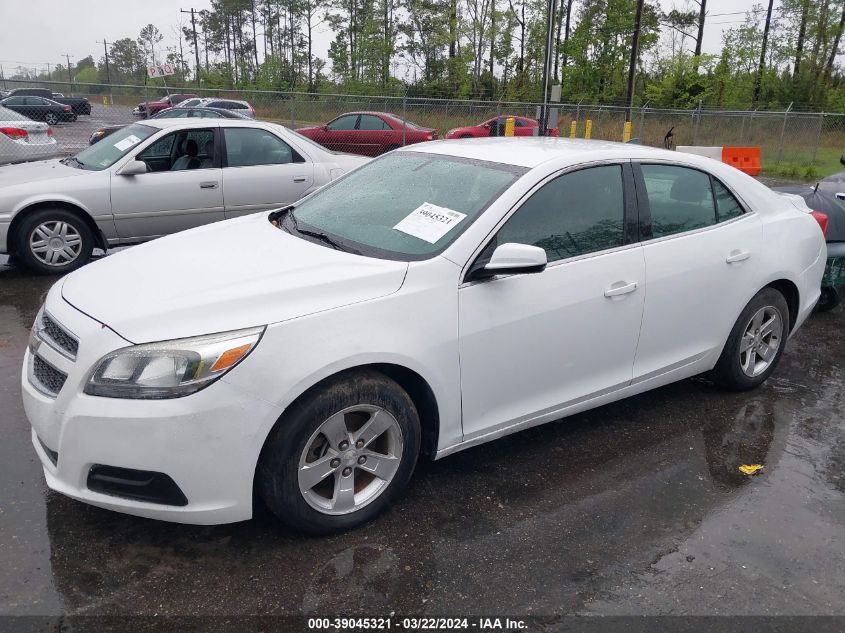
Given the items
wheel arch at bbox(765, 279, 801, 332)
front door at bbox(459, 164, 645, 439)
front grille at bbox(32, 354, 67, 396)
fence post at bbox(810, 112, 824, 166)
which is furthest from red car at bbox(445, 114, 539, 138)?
front grille at bbox(32, 354, 67, 396)

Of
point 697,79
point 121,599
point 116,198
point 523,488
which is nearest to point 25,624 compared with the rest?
point 121,599

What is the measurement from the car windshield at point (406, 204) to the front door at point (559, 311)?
0.71ft

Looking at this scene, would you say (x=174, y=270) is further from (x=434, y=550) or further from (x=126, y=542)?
(x=434, y=550)

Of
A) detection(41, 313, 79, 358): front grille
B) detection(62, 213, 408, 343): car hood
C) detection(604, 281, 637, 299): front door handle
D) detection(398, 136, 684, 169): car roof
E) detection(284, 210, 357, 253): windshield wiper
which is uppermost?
detection(398, 136, 684, 169): car roof

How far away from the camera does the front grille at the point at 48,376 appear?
2789mm

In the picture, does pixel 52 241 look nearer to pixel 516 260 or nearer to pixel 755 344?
pixel 516 260

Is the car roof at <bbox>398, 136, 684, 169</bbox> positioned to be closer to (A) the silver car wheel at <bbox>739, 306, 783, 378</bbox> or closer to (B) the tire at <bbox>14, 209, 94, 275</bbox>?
(A) the silver car wheel at <bbox>739, 306, 783, 378</bbox>

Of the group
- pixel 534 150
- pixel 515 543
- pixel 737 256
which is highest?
pixel 534 150

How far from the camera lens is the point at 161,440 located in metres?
2.58

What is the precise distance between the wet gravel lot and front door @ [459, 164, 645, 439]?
0.41 metres

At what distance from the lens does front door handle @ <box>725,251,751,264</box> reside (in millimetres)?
4176

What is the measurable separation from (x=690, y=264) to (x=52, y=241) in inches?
236

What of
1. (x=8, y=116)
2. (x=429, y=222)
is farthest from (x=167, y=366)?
(x=8, y=116)

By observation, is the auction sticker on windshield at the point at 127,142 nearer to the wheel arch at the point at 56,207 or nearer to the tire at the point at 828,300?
the wheel arch at the point at 56,207
